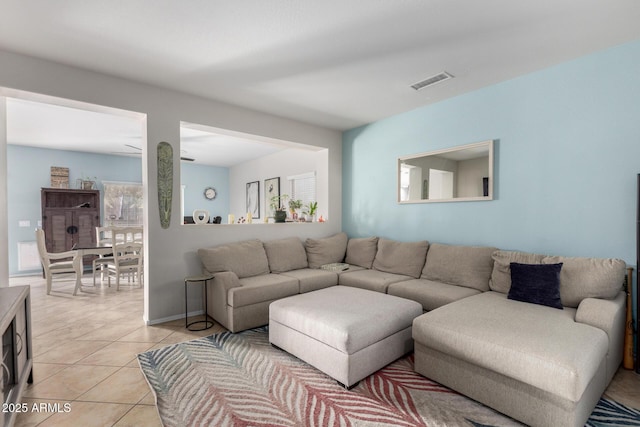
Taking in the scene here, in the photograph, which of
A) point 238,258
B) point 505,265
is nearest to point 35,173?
point 238,258

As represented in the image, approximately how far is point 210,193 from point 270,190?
2316 mm

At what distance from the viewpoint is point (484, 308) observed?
232 centimetres

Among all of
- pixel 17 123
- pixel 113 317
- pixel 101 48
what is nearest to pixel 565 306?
pixel 101 48

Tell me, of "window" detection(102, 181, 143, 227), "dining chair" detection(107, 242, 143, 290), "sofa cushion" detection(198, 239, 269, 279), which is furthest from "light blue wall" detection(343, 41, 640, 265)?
"window" detection(102, 181, 143, 227)

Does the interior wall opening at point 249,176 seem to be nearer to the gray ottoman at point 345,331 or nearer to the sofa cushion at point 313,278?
the sofa cushion at point 313,278

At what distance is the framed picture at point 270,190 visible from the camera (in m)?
6.73

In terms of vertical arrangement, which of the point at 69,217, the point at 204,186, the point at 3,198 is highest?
the point at 204,186

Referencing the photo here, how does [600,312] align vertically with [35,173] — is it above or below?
below

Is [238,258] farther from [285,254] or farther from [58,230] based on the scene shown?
[58,230]

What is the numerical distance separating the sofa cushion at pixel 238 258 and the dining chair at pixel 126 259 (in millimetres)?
2129

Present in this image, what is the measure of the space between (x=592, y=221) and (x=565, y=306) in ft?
2.64

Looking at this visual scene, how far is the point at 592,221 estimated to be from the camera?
264 cm

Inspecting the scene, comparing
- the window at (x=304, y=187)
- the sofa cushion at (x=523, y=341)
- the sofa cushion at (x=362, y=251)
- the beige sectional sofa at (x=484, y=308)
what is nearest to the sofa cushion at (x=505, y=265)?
the beige sectional sofa at (x=484, y=308)

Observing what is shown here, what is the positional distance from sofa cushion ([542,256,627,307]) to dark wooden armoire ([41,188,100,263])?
23.3 ft
